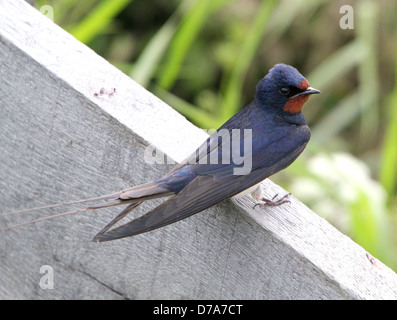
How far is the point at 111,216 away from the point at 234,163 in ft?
1.25

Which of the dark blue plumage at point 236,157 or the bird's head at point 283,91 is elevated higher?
the bird's head at point 283,91

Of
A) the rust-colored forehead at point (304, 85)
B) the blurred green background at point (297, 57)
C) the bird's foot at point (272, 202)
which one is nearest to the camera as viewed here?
the bird's foot at point (272, 202)

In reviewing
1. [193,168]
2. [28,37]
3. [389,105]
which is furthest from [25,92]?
[389,105]

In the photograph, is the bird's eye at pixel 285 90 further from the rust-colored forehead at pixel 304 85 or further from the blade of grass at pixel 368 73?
the blade of grass at pixel 368 73

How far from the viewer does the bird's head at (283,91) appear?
190 centimetres

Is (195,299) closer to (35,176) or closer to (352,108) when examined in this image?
(35,176)

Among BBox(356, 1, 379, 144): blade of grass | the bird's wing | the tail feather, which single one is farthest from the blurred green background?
the tail feather

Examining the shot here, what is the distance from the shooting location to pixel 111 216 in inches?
52.1

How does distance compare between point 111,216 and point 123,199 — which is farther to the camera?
point 111,216

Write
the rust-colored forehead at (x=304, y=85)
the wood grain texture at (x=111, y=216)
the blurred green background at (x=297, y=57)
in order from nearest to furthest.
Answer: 1. the wood grain texture at (x=111, y=216)
2. the rust-colored forehead at (x=304, y=85)
3. the blurred green background at (x=297, y=57)

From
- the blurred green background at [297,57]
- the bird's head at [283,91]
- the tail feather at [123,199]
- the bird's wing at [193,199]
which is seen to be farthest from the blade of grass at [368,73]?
the tail feather at [123,199]

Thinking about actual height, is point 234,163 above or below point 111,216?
above

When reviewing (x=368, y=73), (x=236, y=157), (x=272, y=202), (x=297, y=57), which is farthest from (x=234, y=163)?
(x=297, y=57)

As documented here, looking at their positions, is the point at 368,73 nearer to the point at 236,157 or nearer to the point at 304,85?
the point at 304,85
